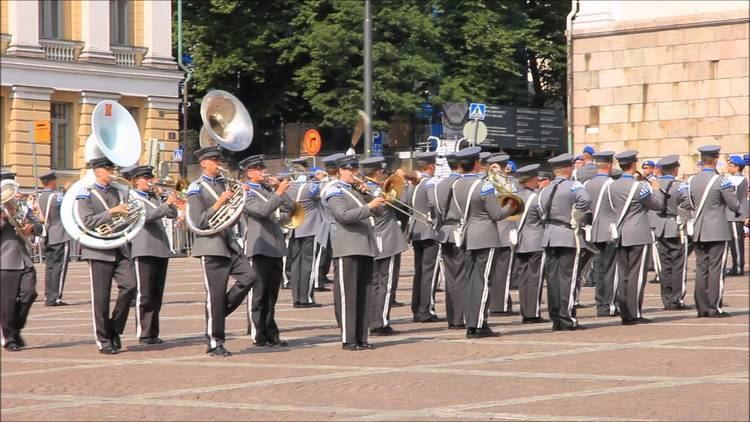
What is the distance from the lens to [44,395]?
11.0 metres

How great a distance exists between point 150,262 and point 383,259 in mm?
2807

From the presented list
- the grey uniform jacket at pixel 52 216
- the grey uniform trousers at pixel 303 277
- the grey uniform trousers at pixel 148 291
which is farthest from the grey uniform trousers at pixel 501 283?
the grey uniform jacket at pixel 52 216

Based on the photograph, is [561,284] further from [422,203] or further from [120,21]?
[120,21]

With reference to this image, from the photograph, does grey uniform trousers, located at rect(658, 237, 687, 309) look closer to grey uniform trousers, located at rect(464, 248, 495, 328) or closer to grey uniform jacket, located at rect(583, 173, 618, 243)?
grey uniform jacket, located at rect(583, 173, 618, 243)

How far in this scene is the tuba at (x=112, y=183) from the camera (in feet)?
45.6

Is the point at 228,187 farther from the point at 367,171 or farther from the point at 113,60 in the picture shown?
the point at 113,60

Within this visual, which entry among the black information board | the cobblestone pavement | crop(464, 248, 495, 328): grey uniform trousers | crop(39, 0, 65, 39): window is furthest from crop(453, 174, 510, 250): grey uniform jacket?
the black information board

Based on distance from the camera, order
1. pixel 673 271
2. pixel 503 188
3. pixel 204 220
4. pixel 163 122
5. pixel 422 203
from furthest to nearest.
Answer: pixel 163 122
pixel 673 271
pixel 422 203
pixel 503 188
pixel 204 220

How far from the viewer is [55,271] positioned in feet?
70.7

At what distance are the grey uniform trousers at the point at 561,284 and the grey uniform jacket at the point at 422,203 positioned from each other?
1.44m

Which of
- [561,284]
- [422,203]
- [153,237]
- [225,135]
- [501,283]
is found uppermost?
[225,135]

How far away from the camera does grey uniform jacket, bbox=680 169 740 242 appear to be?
16.8 metres

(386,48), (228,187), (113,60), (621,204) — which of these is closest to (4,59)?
(228,187)

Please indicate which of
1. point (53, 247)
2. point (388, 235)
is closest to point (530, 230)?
point (388, 235)
